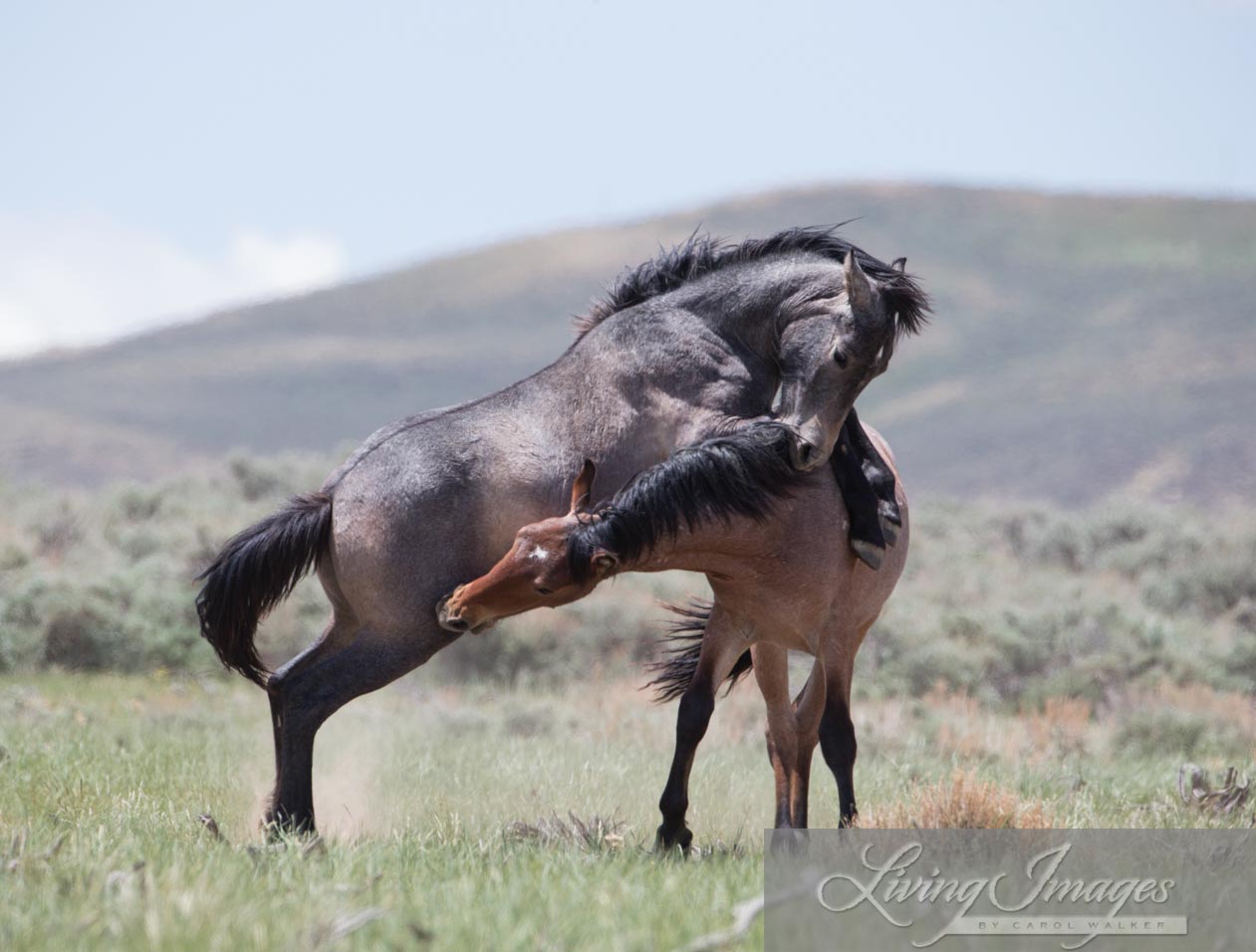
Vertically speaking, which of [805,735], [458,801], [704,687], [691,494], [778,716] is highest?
[691,494]

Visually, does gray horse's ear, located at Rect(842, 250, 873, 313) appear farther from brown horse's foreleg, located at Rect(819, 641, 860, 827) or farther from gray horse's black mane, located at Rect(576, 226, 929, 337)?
brown horse's foreleg, located at Rect(819, 641, 860, 827)

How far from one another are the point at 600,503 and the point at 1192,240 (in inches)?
3073

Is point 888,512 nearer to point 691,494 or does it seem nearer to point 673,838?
point 691,494

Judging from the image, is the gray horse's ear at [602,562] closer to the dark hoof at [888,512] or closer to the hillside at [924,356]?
the dark hoof at [888,512]

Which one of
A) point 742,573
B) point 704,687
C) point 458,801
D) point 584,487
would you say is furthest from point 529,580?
point 458,801

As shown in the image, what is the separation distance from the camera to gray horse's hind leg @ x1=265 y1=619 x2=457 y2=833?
5949 mm

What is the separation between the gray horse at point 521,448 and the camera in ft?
19.6

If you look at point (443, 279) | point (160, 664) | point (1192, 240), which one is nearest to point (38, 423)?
point (443, 279)

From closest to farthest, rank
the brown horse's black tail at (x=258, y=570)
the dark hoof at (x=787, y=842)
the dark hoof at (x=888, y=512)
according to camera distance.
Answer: the dark hoof at (x=787, y=842) < the brown horse's black tail at (x=258, y=570) < the dark hoof at (x=888, y=512)

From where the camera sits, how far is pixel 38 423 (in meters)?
55.8

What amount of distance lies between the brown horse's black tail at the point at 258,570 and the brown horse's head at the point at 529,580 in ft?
3.27

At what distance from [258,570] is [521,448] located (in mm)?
1265

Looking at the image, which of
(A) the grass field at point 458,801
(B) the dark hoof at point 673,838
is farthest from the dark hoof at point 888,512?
(B) the dark hoof at point 673,838

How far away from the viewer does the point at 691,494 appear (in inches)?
219
